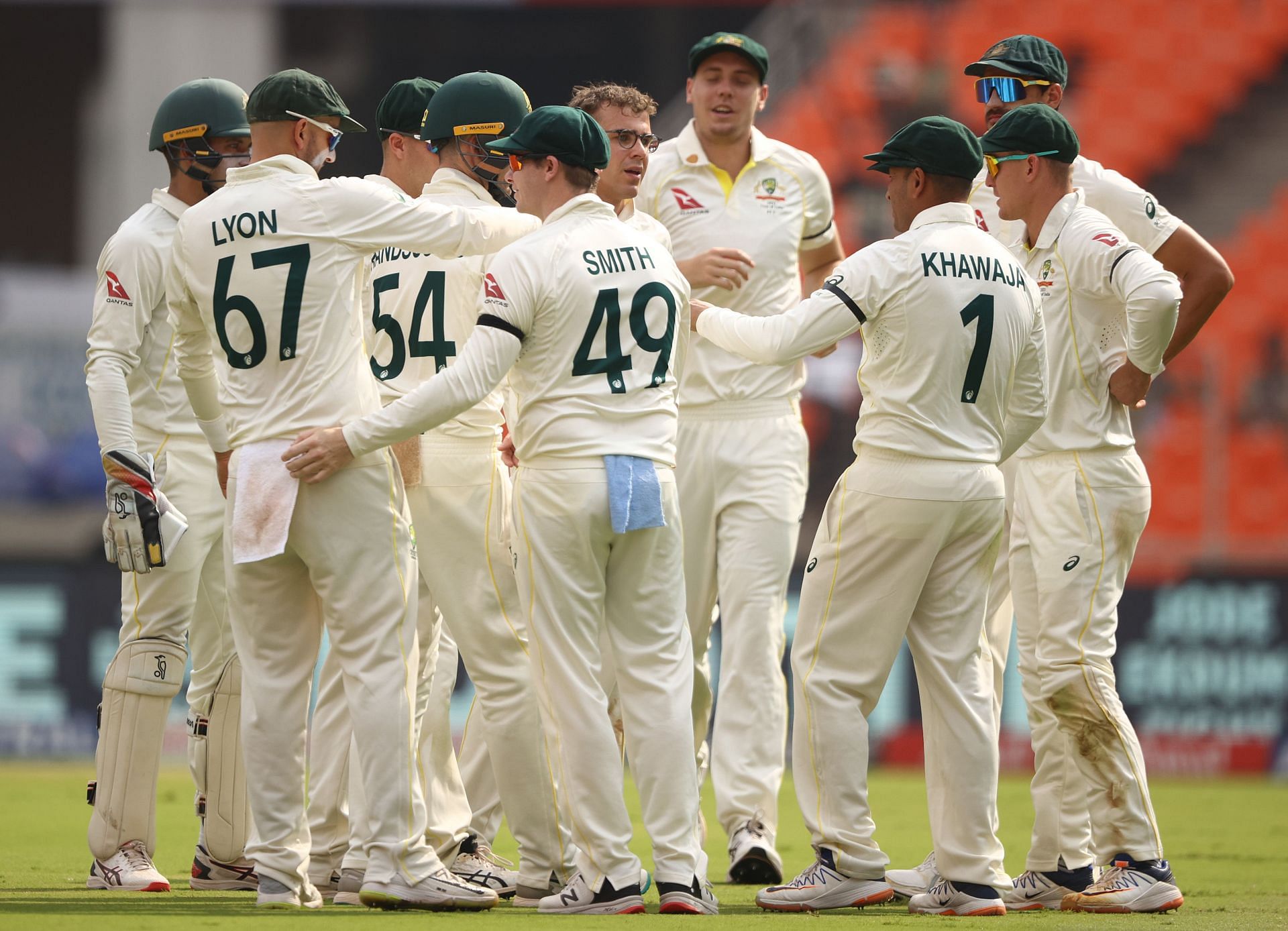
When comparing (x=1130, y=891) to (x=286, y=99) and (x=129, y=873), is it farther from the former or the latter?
(x=286, y=99)

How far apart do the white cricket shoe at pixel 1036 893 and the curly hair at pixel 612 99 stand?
3080 millimetres

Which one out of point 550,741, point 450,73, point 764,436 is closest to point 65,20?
point 450,73

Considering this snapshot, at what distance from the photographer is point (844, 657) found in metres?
5.39

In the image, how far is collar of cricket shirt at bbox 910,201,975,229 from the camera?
542 centimetres

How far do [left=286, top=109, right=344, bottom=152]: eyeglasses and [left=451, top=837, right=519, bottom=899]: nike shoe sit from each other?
2.42m

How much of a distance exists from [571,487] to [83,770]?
6566 mm

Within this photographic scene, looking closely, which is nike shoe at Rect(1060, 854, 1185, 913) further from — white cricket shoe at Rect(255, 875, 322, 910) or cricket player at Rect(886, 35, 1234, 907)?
white cricket shoe at Rect(255, 875, 322, 910)

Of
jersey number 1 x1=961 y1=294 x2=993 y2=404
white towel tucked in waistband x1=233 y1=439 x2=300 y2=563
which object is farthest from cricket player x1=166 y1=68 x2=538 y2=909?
jersey number 1 x1=961 y1=294 x2=993 y2=404

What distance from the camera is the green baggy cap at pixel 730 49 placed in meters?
6.81

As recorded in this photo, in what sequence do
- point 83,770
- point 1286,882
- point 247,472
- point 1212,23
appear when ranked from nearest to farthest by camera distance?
point 247,472, point 1286,882, point 83,770, point 1212,23

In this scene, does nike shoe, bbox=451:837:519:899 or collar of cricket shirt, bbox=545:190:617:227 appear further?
nike shoe, bbox=451:837:519:899

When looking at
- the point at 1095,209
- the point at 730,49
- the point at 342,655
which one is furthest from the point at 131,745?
the point at 1095,209

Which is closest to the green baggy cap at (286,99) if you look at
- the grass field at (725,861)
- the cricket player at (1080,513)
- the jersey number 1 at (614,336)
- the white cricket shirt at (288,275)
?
the white cricket shirt at (288,275)

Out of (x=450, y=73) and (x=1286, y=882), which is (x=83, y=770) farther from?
(x=450, y=73)
